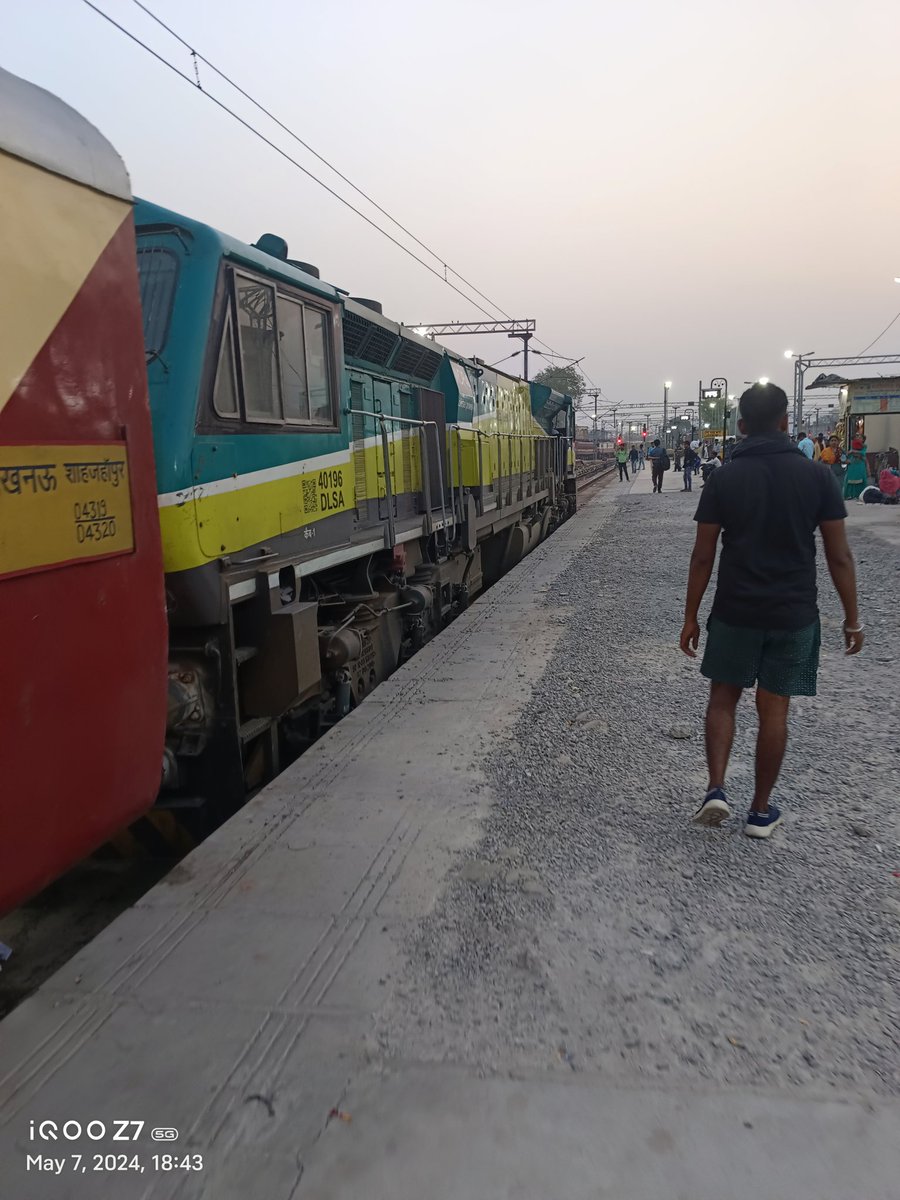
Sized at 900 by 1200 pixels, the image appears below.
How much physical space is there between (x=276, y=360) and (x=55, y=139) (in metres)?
2.48

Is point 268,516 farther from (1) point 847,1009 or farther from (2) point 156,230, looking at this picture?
(1) point 847,1009

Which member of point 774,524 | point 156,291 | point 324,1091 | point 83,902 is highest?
point 156,291

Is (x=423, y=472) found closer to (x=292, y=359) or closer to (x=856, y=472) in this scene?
(x=292, y=359)

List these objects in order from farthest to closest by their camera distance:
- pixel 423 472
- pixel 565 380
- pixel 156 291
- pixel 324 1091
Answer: pixel 565 380 < pixel 423 472 < pixel 156 291 < pixel 324 1091

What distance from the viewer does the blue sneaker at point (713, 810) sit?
12.3 feet

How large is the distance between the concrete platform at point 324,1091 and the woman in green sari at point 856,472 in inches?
831

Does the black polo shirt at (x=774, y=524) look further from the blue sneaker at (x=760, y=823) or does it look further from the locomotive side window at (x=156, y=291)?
the locomotive side window at (x=156, y=291)

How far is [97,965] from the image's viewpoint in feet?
9.46

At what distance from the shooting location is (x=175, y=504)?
12.3 ft

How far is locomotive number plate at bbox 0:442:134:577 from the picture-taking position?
211cm

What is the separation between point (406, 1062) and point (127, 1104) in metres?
0.81

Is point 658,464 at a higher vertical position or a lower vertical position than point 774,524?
Result: higher

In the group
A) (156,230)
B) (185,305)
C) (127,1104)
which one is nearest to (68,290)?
(185,305)

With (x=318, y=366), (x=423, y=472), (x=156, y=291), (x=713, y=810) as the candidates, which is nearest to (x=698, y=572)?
(x=713, y=810)
